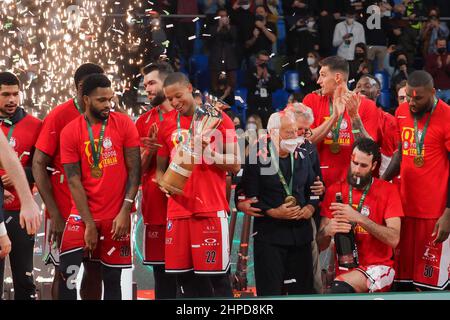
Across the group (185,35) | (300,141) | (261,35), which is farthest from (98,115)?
(261,35)

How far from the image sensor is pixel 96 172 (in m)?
6.84

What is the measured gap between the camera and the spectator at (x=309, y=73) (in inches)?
565

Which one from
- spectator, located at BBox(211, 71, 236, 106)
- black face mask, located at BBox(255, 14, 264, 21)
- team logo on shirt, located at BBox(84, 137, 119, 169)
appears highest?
black face mask, located at BBox(255, 14, 264, 21)

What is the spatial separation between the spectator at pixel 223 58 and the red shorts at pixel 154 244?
6642mm

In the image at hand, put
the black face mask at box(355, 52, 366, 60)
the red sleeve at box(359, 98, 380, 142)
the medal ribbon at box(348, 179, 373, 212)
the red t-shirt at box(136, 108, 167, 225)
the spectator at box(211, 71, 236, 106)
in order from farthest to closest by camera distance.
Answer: the black face mask at box(355, 52, 366, 60) → the spectator at box(211, 71, 236, 106) → the red sleeve at box(359, 98, 380, 142) → the red t-shirt at box(136, 108, 167, 225) → the medal ribbon at box(348, 179, 373, 212)

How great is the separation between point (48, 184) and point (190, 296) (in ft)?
4.18

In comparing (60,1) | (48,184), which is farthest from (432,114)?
(60,1)

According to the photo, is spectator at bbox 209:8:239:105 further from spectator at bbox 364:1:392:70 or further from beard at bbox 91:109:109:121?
beard at bbox 91:109:109:121

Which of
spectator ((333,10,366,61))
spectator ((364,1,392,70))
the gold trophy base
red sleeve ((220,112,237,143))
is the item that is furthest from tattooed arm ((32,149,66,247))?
spectator ((364,1,392,70))

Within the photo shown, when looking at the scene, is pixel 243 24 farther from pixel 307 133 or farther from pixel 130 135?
pixel 130 135

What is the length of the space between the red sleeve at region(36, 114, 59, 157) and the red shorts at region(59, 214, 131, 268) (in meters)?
0.51

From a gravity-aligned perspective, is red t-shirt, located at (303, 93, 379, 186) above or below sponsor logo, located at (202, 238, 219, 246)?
above

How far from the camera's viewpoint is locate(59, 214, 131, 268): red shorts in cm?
681

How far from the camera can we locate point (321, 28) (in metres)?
15.0
